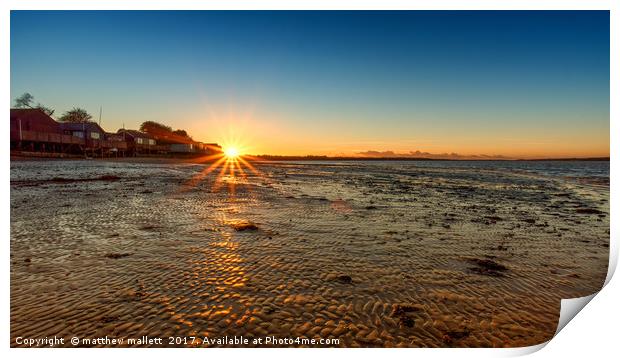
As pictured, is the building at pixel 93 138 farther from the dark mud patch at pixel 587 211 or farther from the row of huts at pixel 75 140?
the dark mud patch at pixel 587 211

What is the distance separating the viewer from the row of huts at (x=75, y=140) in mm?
47516

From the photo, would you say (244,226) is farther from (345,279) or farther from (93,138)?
(93,138)

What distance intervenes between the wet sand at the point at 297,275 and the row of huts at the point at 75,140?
46.3 metres

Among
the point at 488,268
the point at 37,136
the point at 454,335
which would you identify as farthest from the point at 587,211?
the point at 37,136

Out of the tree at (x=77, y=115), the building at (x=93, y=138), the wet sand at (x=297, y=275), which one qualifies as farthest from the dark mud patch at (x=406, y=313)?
the tree at (x=77, y=115)

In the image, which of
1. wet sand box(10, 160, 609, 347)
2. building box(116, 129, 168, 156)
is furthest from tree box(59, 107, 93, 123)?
wet sand box(10, 160, 609, 347)

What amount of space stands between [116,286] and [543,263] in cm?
1023

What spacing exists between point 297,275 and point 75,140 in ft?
227

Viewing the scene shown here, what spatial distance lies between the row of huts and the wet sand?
1824 inches

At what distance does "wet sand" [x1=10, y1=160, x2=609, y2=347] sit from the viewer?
504 cm

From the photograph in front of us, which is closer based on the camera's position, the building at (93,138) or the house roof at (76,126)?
the building at (93,138)

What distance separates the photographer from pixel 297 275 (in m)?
→ 6.94
